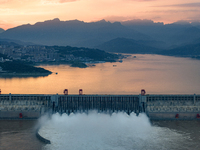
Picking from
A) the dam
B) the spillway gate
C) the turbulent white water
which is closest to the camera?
the turbulent white water

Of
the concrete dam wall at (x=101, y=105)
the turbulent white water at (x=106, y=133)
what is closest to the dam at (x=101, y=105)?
the concrete dam wall at (x=101, y=105)

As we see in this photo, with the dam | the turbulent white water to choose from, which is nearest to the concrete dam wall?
the dam

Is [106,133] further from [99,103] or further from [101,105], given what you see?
[99,103]

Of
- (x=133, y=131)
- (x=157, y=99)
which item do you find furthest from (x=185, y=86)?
(x=133, y=131)

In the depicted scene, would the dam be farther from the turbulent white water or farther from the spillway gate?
the turbulent white water

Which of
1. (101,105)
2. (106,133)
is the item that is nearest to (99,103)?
(101,105)

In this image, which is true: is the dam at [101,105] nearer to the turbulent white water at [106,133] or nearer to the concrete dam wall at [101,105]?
the concrete dam wall at [101,105]
